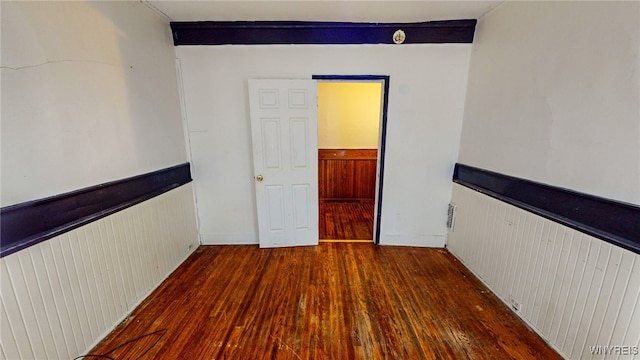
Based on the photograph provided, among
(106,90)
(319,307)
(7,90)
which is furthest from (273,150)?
(7,90)

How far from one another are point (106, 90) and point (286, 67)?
1.64 m

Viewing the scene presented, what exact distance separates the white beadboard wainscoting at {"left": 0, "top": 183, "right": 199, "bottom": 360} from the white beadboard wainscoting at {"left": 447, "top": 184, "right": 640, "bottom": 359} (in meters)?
3.09

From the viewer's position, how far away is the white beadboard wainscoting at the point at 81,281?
1.31 m

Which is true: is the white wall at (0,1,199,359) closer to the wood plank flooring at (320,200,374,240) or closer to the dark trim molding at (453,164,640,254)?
the wood plank flooring at (320,200,374,240)

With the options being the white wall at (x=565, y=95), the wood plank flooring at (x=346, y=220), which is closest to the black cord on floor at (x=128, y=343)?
the wood plank flooring at (x=346, y=220)

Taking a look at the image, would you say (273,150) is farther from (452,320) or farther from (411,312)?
(452,320)

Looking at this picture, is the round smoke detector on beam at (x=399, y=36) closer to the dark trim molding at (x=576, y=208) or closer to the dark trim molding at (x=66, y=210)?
the dark trim molding at (x=576, y=208)

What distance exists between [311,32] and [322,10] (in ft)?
1.13

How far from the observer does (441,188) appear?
3.04 metres

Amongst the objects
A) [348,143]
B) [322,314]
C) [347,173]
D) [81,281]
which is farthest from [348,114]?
[81,281]

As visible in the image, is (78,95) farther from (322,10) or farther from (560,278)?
(560,278)

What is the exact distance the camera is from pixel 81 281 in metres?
1.65

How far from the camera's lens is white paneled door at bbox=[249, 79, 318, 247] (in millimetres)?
2787

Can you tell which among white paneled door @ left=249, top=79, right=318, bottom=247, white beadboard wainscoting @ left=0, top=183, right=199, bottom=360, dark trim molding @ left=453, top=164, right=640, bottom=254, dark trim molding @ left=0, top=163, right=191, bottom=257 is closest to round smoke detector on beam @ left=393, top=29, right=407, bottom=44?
white paneled door @ left=249, top=79, right=318, bottom=247
